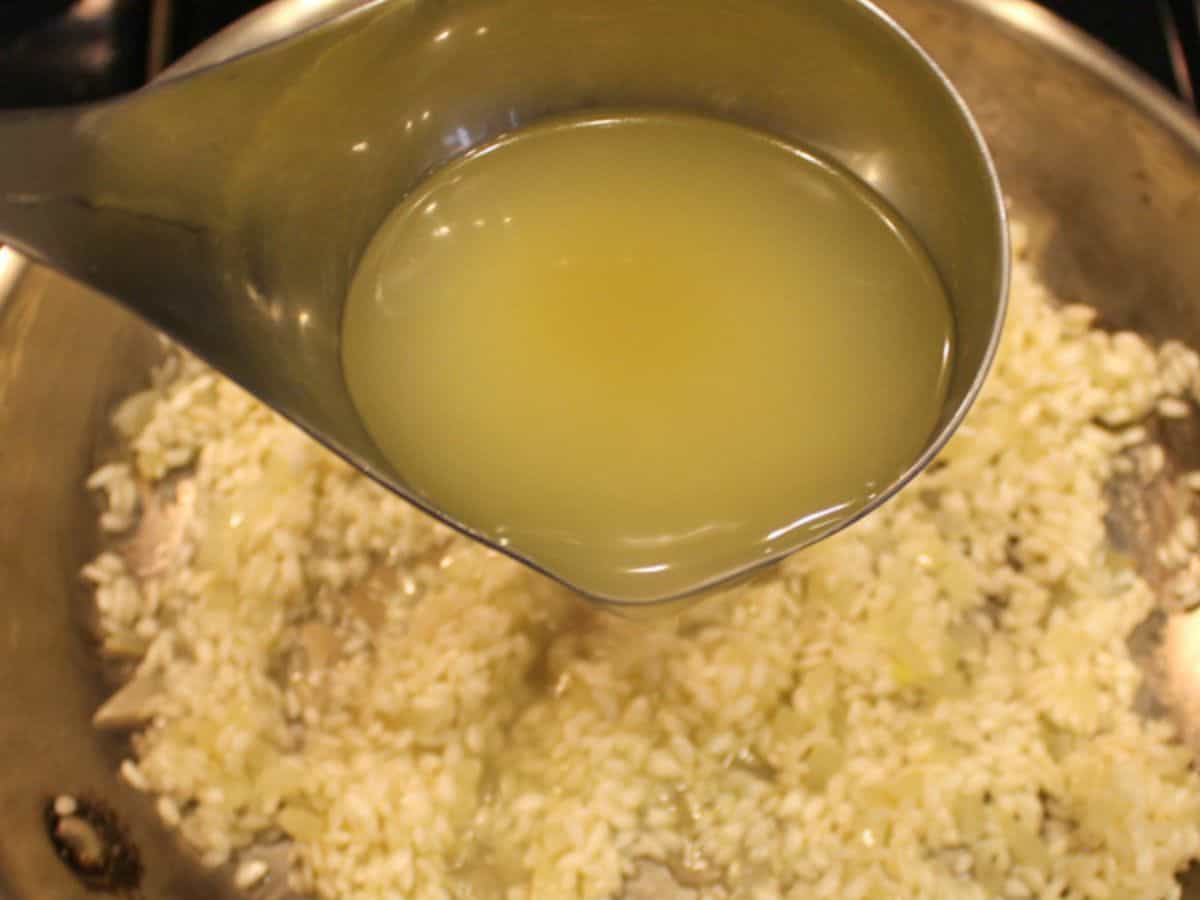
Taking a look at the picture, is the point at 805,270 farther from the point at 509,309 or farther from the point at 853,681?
the point at 853,681

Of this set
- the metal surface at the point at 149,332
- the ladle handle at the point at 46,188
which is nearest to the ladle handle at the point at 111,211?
the ladle handle at the point at 46,188

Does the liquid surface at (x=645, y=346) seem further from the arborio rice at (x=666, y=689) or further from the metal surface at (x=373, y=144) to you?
the arborio rice at (x=666, y=689)

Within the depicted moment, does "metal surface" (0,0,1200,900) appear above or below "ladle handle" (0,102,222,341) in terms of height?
below

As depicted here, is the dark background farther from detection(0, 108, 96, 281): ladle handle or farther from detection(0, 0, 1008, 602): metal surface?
detection(0, 108, 96, 281): ladle handle

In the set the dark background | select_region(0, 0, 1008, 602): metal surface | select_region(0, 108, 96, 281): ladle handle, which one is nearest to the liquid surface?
select_region(0, 0, 1008, 602): metal surface

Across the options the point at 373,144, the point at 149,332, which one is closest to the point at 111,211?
the point at 373,144
